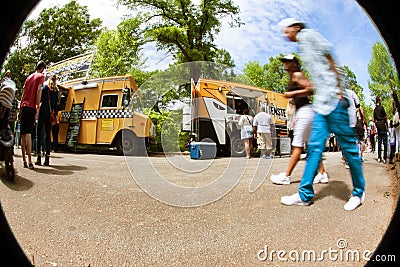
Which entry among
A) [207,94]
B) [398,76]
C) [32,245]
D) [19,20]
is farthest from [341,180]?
[19,20]

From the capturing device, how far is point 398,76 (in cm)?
96

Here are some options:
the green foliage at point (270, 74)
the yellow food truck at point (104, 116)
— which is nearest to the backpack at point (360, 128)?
the green foliage at point (270, 74)

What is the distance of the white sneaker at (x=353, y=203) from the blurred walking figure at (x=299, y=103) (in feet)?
0.32

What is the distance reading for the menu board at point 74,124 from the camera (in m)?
0.92

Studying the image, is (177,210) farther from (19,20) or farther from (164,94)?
(19,20)

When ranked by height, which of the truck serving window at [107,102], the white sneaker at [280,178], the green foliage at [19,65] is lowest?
the white sneaker at [280,178]

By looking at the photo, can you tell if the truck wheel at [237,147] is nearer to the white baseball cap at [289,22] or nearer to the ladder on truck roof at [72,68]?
the white baseball cap at [289,22]

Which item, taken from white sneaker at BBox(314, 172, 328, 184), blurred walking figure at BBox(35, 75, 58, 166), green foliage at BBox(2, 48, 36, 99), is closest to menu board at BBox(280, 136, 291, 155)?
white sneaker at BBox(314, 172, 328, 184)

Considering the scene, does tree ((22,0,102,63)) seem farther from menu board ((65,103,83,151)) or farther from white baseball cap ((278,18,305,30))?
white baseball cap ((278,18,305,30))

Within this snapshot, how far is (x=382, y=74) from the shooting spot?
973mm

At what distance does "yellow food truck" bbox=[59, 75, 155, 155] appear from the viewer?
3.03 ft

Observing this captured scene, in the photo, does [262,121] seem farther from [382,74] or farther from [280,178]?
[382,74]

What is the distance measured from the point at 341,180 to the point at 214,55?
22.8 inches

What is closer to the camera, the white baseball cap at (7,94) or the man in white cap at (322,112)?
the man in white cap at (322,112)
